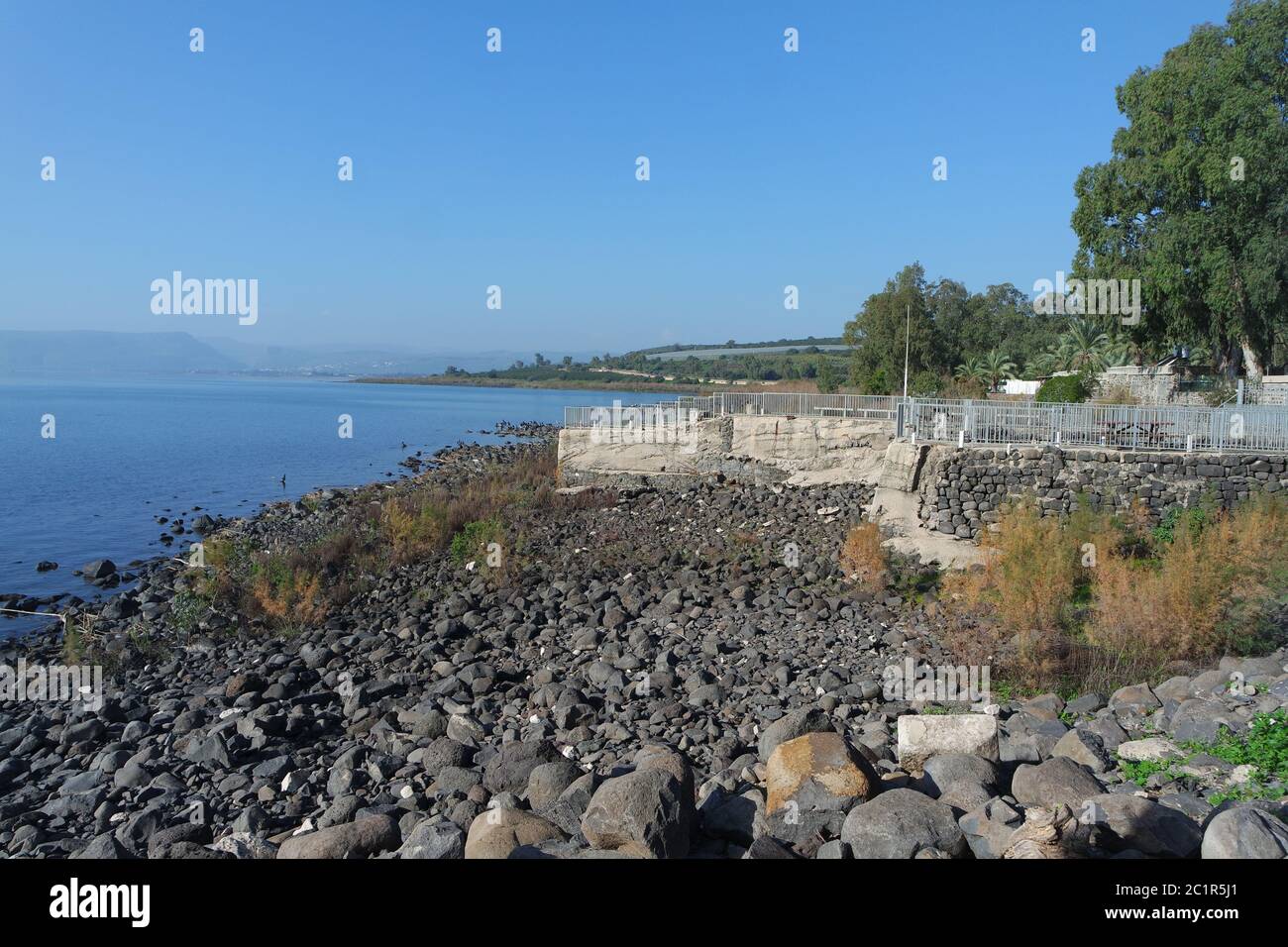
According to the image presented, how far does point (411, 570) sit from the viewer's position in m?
20.3

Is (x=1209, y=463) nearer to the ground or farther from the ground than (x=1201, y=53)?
nearer to the ground

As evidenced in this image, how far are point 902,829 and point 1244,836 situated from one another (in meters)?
2.10

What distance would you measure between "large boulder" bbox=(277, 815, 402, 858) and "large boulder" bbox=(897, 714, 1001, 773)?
480cm

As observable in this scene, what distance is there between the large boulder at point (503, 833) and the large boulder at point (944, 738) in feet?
11.9

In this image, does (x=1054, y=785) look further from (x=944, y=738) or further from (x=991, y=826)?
(x=944, y=738)

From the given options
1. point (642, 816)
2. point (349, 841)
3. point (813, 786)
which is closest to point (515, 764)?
point (349, 841)

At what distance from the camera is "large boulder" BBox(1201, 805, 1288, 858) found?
5.48m

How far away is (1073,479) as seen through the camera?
58.9ft

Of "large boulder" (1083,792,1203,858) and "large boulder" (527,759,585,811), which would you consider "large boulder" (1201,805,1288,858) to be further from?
"large boulder" (527,759,585,811)

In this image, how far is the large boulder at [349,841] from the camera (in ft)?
23.2

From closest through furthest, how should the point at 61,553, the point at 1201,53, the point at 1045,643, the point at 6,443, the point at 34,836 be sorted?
the point at 34,836
the point at 1045,643
the point at 61,553
the point at 1201,53
the point at 6,443
